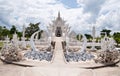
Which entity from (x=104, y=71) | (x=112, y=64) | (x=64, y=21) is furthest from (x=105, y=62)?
(x=64, y=21)

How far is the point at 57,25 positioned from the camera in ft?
157

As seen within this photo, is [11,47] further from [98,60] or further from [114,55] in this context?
[114,55]

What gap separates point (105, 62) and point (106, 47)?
40.8 inches

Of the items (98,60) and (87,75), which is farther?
(98,60)

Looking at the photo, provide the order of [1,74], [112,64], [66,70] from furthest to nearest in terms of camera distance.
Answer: [112,64]
[66,70]
[1,74]

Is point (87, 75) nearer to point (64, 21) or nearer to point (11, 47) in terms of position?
point (11, 47)

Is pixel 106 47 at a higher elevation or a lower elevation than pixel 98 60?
higher

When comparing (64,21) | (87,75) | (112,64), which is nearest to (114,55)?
(112,64)

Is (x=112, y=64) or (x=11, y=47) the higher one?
(x=11, y=47)

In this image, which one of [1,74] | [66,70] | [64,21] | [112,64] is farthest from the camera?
[64,21]

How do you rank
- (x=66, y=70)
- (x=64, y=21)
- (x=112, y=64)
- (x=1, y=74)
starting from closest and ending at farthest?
1. (x=1, y=74)
2. (x=66, y=70)
3. (x=112, y=64)
4. (x=64, y=21)

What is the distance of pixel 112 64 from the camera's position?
43.1 feet

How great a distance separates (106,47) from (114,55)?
75cm

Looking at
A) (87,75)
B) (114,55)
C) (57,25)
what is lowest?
(87,75)
